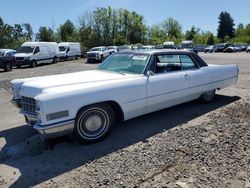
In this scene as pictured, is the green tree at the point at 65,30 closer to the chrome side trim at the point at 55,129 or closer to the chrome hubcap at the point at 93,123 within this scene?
the chrome hubcap at the point at 93,123

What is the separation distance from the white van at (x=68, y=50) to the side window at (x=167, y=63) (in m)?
26.3

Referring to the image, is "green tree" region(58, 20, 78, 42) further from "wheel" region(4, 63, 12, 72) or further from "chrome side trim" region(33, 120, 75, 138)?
"chrome side trim" region(33, 120, 75, 138)

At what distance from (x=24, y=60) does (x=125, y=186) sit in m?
22.4

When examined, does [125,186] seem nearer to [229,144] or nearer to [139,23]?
[229,144]

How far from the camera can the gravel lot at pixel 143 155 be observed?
3.45m

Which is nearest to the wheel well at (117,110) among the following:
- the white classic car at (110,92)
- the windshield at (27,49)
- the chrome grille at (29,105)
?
the white classic car at (110,92)

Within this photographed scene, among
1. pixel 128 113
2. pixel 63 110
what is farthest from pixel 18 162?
pixel 128 113

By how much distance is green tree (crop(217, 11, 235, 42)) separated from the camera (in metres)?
88.3

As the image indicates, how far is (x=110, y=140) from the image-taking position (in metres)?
4.78

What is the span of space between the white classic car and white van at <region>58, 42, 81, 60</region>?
2630 cm

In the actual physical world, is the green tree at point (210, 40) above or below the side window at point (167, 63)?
below

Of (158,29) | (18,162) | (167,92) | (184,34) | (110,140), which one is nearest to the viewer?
(18,162)

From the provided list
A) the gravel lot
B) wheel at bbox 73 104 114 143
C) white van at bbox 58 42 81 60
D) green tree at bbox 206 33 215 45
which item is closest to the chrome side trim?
wheel at bbox 73 104 114 143

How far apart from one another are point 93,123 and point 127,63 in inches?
67.2
